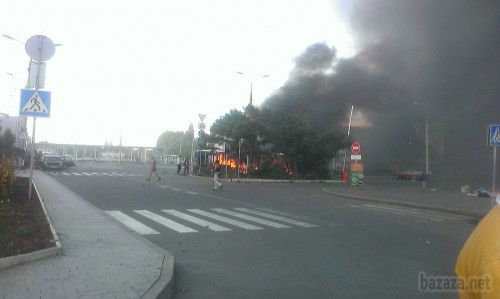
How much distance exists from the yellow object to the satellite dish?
10566 mm

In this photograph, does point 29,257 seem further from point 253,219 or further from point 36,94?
point 253,219

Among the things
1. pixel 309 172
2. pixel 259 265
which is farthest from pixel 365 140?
pixel 259 265

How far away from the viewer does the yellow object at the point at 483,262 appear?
4.73ft

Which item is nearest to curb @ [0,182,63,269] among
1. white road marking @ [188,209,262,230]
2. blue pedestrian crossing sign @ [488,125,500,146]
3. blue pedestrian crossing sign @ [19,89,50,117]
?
white road marking @ [188,209,262,230]

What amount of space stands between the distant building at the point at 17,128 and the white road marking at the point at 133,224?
9.90 meters

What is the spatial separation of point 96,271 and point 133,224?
15.0ft

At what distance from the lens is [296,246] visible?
7992 millimetres

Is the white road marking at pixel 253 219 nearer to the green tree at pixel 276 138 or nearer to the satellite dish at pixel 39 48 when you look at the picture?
the satellite dish at pixel 39 48

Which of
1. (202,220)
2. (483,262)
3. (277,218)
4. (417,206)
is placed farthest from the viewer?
(417,206)

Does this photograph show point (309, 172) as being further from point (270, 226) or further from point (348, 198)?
point (270, 226)

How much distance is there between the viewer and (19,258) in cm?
554

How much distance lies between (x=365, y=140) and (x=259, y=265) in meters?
41.2

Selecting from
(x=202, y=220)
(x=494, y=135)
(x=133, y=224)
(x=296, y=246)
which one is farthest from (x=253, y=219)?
(x=494, y=135)

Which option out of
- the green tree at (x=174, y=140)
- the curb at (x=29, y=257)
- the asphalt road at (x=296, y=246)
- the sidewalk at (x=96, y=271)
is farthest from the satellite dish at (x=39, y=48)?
the green tree at (x=174, y=140)
